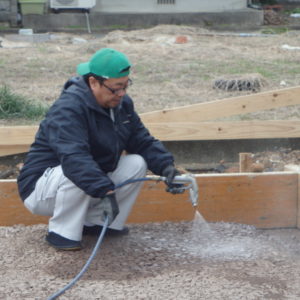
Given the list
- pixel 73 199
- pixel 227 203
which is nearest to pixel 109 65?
pixel 73 199

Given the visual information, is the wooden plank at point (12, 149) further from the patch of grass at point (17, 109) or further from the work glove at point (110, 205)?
the work glove at point (110, 205)

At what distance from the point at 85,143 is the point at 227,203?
129 cm

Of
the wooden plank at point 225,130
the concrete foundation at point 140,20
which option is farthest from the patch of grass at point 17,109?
the concrete foundation at point 140,20

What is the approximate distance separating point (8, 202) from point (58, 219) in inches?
24.0

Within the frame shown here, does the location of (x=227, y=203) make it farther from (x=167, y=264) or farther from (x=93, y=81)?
(x=93, y=81)

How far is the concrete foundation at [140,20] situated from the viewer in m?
18.2

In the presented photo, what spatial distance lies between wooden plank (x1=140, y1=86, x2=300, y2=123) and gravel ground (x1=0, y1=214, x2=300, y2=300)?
1.80 meters

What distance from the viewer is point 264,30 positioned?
1772 cm

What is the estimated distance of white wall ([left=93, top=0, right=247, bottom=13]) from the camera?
1914 cm

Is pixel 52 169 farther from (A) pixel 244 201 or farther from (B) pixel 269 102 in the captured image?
(B) pixel 269 102

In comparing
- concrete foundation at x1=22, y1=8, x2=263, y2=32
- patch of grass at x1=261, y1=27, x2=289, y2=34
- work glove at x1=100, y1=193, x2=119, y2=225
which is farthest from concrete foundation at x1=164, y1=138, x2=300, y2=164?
concrete foundation at x1=22, y1=8, x2=263, y2=32

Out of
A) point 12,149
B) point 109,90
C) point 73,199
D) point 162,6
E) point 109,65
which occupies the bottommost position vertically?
point 162,6

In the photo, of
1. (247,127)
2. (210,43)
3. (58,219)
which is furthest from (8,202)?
(210,43)

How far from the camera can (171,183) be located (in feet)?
12.4
